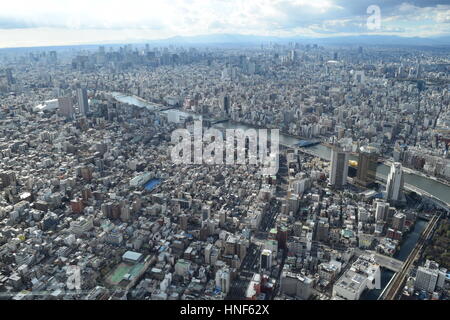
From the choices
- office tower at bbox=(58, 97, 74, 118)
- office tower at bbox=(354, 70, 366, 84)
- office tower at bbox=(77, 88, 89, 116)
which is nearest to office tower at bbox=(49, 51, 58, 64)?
office tower at bbox=(77, 88, 89, 116)

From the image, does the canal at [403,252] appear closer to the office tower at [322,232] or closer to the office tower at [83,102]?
the office tower at [322,232]

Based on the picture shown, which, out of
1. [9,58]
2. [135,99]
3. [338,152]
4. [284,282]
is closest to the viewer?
[284,282]

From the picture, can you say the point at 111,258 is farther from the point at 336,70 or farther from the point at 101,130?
the point at 336,70

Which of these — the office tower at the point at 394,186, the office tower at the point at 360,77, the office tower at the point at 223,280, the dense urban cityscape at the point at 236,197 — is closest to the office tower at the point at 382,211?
the dense urban cityscape at the point at 236,197

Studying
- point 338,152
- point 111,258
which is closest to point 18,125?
point 111,258

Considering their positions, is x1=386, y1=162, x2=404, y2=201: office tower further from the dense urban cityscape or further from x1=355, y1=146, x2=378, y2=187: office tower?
x1=355, y1=146, x2=378, y2=187: office tower

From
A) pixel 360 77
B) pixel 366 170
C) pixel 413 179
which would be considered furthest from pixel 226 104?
pixel 413 179

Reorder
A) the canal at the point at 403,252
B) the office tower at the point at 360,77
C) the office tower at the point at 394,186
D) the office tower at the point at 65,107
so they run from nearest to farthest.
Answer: the canal at the point at 403,252 < the office tower at the point at 394,186 < the office tower at the point at 65,107 < the office tower at the point at 360,77

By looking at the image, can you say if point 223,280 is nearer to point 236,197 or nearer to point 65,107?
point 236,197
